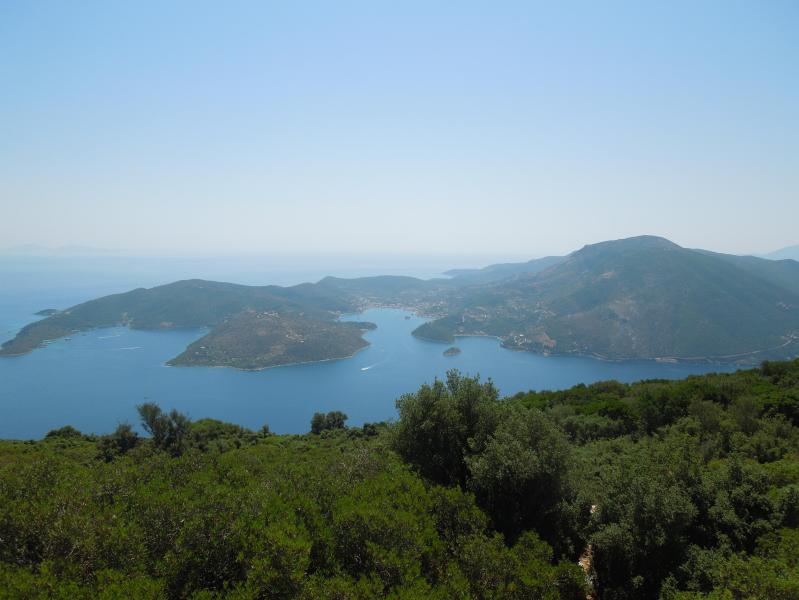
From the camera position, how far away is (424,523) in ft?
32.6

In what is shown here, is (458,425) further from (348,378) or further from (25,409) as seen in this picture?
(25,409)

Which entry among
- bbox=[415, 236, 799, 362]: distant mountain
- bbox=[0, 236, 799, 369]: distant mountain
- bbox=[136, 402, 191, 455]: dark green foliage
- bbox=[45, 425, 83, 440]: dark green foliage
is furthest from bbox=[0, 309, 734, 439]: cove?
bbox=[136, 402, 191, 455]: dark green foliage

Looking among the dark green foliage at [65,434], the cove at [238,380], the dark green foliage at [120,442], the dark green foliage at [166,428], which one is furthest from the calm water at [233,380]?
the dark green foliage at [120,442]

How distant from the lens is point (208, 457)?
14.7 meters

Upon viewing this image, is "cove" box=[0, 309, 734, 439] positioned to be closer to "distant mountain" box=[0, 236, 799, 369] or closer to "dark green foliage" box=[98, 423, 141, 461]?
"distant mountain" box=[0, 236, 799, 369]

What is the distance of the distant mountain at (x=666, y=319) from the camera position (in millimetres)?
143000

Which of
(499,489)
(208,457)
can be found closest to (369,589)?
(499,489)

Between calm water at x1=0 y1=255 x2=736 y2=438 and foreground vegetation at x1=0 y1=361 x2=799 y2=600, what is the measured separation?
83248mm

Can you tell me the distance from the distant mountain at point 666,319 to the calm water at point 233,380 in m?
13.1

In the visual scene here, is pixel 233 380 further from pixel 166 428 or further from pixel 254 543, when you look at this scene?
pixel 254 543

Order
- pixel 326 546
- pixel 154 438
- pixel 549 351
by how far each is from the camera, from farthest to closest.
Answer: pixel 549 351
pixel 154 438
pixel 326 546

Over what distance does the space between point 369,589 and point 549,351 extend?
16255 cm

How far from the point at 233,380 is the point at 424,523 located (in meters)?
124

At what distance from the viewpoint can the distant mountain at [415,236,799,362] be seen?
143000 millimetres
